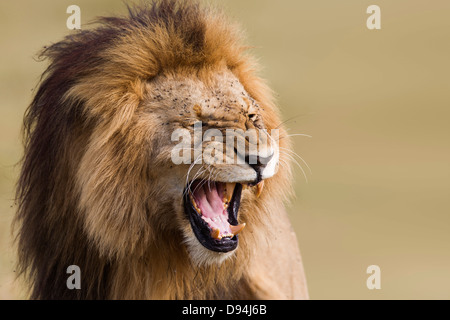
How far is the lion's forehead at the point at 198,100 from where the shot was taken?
14.4 ft

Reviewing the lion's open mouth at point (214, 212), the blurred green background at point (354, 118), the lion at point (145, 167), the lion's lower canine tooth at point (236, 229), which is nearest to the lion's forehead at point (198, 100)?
the lion at point (145, 167)

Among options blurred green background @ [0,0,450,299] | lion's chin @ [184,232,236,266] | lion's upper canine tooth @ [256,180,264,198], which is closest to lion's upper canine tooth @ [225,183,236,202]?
lion's upper canine tooth @ [256,180,264,198]

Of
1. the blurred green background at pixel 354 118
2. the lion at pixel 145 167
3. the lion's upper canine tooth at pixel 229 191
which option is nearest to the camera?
the lion at pixel 145 167

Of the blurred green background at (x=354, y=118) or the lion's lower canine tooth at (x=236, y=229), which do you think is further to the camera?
the blurred green background at (x=354, y=118)

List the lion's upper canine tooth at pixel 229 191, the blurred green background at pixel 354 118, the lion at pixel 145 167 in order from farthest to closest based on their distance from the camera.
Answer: the blurred green background at pixel 354 118 → the lion's upper canine tooth at pixel 229 191 → the lion at pixel 145 167

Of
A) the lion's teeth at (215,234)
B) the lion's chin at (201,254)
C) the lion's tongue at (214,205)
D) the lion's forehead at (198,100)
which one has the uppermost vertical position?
the lion's forehead at (198,100)

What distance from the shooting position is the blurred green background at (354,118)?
15.0 meters

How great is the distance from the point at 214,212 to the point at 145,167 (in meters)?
0.44

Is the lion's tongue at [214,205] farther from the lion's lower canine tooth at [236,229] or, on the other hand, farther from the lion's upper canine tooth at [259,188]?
the lion's upper canine tooth at [259,188]

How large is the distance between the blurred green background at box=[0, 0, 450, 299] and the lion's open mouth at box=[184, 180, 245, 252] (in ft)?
24.7

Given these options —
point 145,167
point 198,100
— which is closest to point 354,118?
point 198,100

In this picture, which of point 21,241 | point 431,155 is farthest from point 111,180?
point 431,155

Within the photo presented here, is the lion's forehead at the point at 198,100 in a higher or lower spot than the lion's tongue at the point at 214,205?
higher

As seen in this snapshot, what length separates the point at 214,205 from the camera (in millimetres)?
4516
